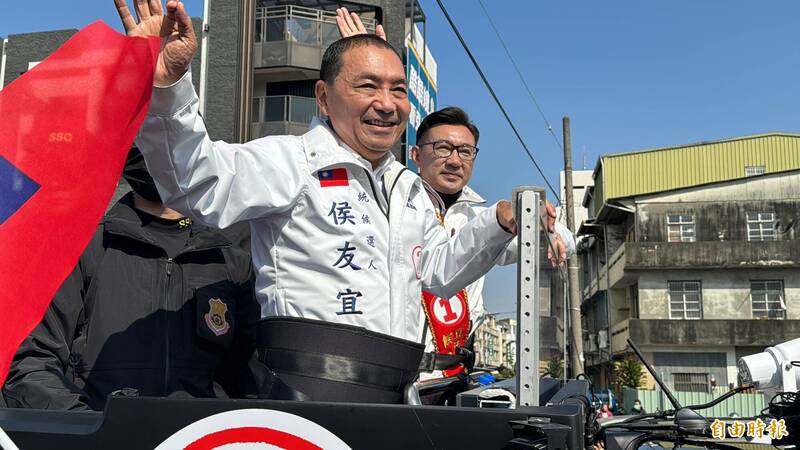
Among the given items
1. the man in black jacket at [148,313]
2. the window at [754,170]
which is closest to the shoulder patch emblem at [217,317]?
the man in black jacket at [148,313]

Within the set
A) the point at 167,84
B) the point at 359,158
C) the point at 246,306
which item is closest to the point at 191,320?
the point at 246,306

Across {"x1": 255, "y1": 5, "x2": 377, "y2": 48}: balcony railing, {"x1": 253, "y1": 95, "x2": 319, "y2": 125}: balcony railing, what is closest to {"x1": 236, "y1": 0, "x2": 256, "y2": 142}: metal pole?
{"x1": 253, "y1": 95, "x2": 319, "y2": 125}: balcony railing

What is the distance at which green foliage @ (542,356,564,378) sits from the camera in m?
2.08

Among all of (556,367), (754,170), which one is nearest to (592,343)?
(754,170)

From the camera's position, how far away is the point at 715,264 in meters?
32.8

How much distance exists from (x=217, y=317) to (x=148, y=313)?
23 cm

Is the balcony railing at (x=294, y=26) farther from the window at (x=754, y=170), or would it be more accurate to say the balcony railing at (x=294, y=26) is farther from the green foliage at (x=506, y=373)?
the window at (x=754, y=170)

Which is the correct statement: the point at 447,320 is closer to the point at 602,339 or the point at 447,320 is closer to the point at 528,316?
the point at 528,316

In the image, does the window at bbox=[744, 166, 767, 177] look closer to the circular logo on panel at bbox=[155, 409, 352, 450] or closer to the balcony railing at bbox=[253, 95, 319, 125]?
the balcony railing at bbox=[253, 95, 319, 125]

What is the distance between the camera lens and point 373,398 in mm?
1785

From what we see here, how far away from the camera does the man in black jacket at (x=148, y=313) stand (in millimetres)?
2400

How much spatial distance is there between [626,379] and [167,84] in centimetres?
3114

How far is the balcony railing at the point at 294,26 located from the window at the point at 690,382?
21.3 metres

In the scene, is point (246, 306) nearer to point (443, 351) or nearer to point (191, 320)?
point (191, 320)
